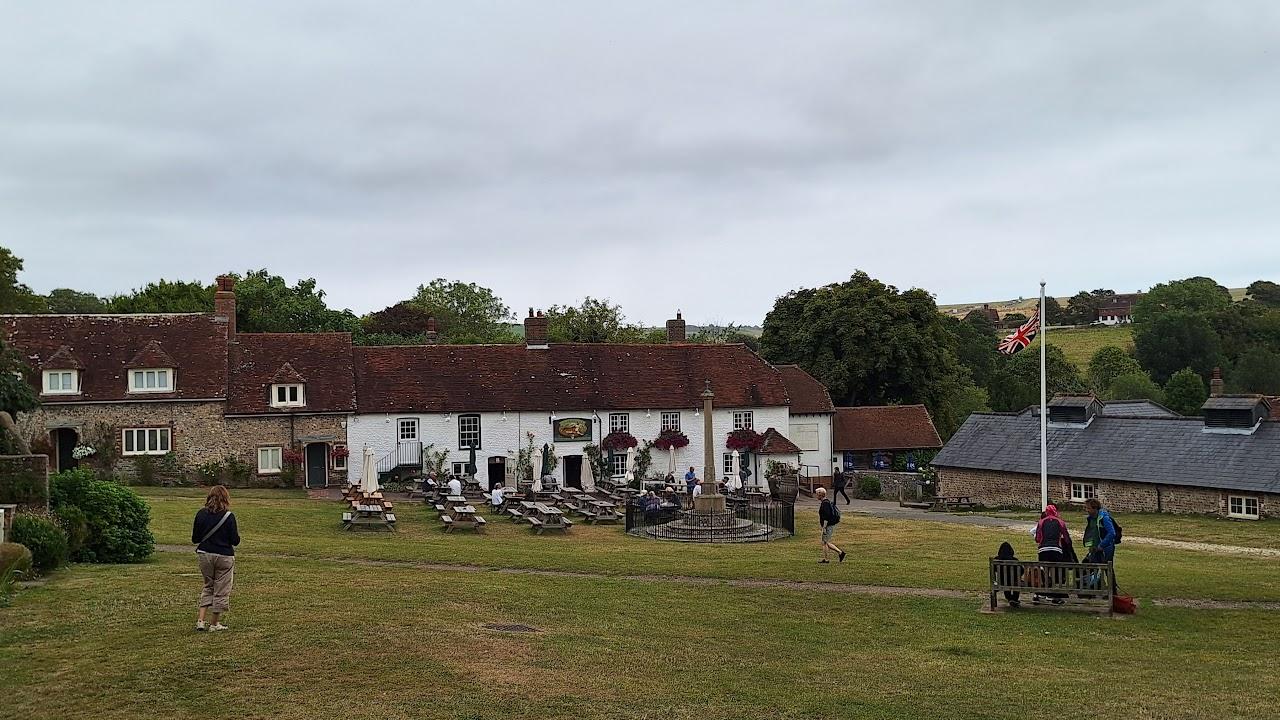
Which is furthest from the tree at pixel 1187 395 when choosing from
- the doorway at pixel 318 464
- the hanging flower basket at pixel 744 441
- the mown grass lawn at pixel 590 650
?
the mown grass lawn at pixel 590 650

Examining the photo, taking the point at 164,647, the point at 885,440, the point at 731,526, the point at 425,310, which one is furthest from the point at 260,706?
the point at 425,310

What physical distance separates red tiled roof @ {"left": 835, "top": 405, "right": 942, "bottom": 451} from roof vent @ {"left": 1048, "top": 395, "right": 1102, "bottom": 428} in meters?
9.23

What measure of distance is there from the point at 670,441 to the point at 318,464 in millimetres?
15969

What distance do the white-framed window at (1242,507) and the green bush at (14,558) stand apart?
39.3m

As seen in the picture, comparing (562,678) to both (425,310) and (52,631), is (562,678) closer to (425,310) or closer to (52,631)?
(52,631)

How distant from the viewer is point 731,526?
3234cm

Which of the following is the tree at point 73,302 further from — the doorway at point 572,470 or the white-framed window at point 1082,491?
the white-framed window at point 1082,491

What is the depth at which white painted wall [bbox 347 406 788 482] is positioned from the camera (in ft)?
157

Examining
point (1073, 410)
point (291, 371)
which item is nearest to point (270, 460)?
point (291, 371)

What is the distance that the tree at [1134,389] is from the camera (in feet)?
278

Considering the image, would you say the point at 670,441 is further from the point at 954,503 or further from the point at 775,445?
the point at 954,503

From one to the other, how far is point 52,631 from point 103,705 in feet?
12.0

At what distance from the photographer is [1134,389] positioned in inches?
3356

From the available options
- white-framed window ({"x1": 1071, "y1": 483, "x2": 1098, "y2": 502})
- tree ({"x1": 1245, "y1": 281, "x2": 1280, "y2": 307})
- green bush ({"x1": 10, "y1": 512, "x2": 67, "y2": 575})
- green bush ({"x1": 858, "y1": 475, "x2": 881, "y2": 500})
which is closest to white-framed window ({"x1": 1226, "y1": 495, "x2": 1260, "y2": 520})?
white-framed window ({"x1": 1071, "y1": 483, "x2": 1098, "y2": 502})
